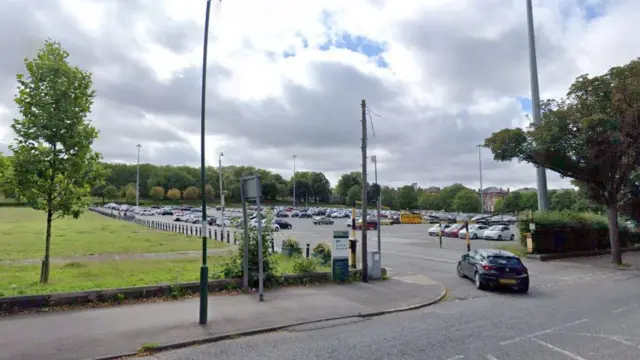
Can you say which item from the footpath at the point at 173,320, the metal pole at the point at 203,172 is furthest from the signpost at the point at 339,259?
the metal pole at the point at 203,172

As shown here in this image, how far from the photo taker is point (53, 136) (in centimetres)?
1267

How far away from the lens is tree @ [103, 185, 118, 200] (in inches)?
5117

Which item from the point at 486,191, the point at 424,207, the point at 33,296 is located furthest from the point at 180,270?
the point at 486,191

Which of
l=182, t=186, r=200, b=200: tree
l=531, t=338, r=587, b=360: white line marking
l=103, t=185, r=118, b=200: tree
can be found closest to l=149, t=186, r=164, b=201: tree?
l=182, t=186, r=200, b=200: tree

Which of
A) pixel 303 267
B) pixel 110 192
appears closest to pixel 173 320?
pixel 303 267

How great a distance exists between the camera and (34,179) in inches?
497

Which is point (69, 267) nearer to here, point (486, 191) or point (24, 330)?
point (24, 330)

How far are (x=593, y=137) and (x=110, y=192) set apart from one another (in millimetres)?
137583

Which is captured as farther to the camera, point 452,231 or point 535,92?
point 452,231

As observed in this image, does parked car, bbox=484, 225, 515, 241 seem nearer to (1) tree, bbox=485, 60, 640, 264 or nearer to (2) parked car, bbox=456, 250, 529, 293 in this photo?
(1) tree, bbox=485, 60, 640, 264

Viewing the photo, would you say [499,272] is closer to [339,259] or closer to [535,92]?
[339,259]

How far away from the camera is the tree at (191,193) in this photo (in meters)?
150

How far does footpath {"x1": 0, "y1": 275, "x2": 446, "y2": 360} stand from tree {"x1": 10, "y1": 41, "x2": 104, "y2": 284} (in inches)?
194

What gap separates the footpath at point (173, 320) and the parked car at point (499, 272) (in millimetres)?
2315
